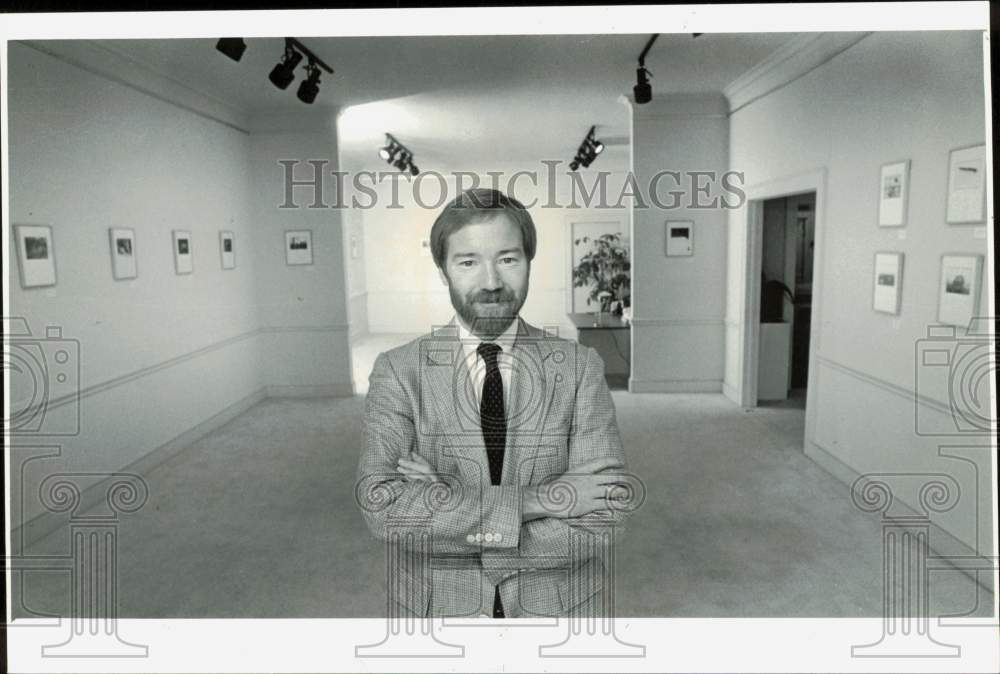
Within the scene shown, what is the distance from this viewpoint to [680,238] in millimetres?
2119

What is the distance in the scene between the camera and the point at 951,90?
2094mm

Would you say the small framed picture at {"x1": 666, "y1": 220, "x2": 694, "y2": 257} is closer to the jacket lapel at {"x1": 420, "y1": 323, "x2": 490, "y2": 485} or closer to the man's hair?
the man's hair

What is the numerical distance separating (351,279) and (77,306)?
1.00 metres

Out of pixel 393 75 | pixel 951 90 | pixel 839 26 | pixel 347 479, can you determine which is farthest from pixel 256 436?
pixel 951 90

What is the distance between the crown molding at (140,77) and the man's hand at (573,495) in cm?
150

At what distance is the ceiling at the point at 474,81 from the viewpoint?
1898 millimetres

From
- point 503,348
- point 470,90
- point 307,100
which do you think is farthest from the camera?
point 470,90

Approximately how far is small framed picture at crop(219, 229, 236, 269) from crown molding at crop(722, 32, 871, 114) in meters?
1.70

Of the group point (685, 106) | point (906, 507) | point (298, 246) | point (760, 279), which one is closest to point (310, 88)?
point (298, 246)

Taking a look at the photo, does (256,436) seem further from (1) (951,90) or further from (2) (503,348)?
(1) (951,90)

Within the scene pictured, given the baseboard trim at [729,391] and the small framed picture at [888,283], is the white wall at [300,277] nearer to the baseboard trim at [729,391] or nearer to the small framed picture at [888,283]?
the baseboard trim at [729,391]

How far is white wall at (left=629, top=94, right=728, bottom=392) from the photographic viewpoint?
80.1 inches

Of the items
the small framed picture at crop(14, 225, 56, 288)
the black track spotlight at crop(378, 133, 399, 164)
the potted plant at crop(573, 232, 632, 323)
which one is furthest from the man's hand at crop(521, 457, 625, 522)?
the small framed picture at crop(14, 225, 56, 288)

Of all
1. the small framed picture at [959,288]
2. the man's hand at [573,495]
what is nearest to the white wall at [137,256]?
the man's hand at [573,495]
